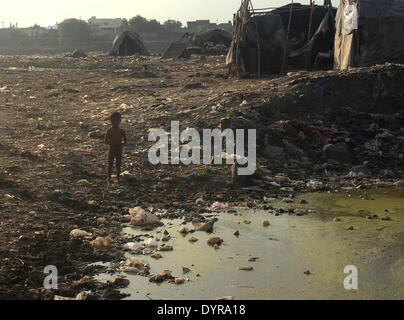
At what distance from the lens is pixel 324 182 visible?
20.1 ft

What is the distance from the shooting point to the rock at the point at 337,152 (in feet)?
22.6

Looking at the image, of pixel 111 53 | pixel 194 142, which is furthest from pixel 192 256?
pixel 111 53

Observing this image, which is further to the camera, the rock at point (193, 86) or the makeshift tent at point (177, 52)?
the makeshift tent at point (177, 52)

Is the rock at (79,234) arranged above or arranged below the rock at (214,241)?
above

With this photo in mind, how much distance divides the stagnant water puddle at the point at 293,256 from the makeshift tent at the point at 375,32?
577cm

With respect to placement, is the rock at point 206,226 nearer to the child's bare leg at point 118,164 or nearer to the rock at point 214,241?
the rock at point 214,241

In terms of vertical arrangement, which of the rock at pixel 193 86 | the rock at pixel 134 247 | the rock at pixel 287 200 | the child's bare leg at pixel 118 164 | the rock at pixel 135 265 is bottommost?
the rock at pixel 135 265

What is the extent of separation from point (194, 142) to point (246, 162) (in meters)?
1.03

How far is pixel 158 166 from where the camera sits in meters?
6.46

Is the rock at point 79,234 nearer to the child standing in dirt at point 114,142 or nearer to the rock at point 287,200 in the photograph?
the child standing in dirt at point 114,142

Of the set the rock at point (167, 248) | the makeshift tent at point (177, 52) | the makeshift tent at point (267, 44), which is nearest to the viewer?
the rock at point (167, 248)

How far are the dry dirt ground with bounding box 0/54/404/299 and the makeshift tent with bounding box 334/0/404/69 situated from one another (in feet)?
5.55

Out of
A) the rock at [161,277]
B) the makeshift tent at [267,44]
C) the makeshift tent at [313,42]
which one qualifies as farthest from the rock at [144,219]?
the makeshift tent at [313,42]

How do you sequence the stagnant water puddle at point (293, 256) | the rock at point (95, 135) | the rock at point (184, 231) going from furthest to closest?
the rock at point (95, 135) < the rock at point (184, 231) < the stagnant water puddle at point (293, 256)
